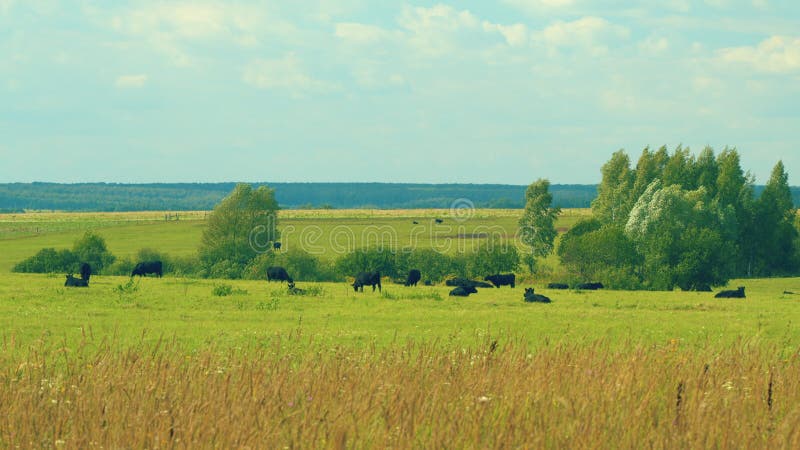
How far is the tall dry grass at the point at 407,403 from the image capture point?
25.2ft

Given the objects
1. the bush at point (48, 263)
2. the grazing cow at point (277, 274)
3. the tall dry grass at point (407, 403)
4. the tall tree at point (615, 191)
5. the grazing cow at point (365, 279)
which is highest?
the tall tree at point (615, 191)

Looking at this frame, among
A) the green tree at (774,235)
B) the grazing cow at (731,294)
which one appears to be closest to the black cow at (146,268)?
the grazing cow at (731,294)

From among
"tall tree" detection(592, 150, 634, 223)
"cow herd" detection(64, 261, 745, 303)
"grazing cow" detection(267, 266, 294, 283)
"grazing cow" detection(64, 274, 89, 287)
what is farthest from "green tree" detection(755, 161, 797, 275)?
"grazing cow" detection(64, 274, 89, 287)

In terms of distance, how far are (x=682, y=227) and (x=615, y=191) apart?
2566 cm

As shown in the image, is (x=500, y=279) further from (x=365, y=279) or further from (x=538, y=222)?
(x=538, y=222)

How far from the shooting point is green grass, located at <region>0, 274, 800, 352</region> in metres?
23.4

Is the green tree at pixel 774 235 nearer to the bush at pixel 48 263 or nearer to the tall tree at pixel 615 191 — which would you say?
the tall tree at pixel 615 191

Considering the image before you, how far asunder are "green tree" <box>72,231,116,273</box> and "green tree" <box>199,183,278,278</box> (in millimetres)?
9781

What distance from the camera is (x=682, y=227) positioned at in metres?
75.6

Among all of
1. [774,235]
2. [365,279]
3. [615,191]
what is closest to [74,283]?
[365,279]

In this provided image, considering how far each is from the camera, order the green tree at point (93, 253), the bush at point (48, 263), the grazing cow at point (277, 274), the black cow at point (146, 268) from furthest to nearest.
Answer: the green tree at point (93, 253) → the bush at point (48, 263) → the black cow at point (146, 268) → the grazing cow at point (277, 274)

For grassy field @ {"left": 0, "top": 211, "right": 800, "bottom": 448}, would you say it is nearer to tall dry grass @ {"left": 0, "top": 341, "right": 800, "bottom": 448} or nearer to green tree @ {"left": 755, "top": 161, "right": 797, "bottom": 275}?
tall dry grass @ {"left": 0, "top": 341, "right": 800, "bottom": 448}

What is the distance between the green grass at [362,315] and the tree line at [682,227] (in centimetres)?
1677

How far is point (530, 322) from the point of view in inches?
1118
